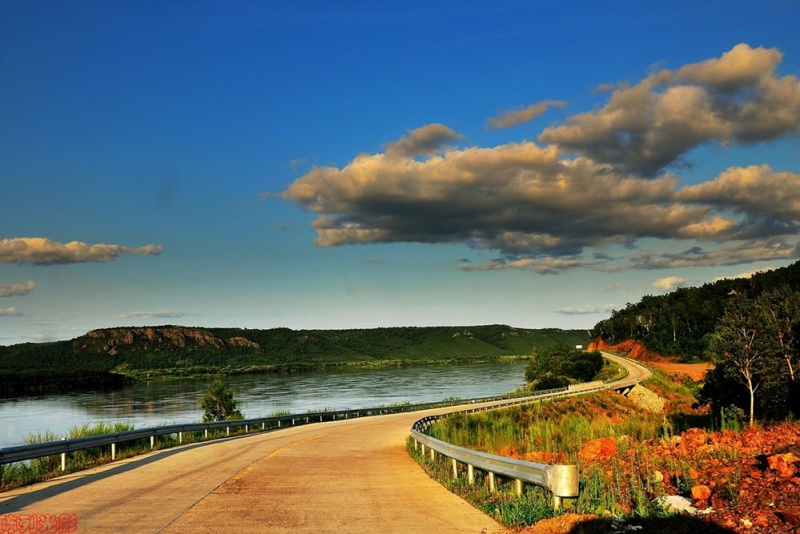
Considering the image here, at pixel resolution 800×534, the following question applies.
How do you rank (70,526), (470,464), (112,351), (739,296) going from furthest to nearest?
(112,351) → (739,296) → (470,464) → (70,526)

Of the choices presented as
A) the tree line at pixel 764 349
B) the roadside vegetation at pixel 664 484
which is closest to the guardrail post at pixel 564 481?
the roadside vegetation at pixel 664 484

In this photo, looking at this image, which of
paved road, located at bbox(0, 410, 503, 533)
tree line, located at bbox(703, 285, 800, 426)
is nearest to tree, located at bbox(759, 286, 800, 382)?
tree line, located at bbox(703, 285, 800, 426)

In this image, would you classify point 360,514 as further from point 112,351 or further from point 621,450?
point 112,351

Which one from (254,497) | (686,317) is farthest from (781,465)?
(686,317)

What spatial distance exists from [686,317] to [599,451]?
12928 centimetres

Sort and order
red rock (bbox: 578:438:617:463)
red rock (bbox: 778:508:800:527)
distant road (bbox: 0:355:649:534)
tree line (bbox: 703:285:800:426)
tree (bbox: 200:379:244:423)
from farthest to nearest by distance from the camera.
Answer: tree (bbox: 200:379:244:423)
tree line (bbox: 703:285:800:426)
red rock (bbox: 578:438:617:463)
distant road (bbox: 0:355:649:534)
red rock (bbox: 778:508:800:527)

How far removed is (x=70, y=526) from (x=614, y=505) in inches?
277

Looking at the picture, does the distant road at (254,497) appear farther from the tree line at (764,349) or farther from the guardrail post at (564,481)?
the tree line at (764,349)

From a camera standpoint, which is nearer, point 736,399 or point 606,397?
point 736,399

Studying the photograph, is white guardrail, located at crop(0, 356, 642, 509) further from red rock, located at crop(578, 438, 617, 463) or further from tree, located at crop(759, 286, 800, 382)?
tree, located at crop(759, 286, 800, 382)

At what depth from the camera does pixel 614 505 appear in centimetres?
838

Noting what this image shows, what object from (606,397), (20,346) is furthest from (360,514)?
(20,346)

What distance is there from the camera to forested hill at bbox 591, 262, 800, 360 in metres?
119

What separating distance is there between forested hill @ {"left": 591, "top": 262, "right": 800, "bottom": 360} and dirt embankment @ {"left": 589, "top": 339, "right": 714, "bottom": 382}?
4.53 feet
